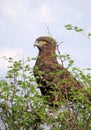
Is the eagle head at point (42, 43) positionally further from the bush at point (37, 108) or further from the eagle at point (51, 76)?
the bush at point (37, 108)

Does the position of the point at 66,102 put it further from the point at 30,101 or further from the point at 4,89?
the point at 4,89

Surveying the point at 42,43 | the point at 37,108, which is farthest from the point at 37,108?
the point at 42,43

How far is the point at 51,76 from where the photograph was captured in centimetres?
724

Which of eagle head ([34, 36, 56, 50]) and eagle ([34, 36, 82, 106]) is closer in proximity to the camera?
→ eagle ([34, 36, 82, 106])

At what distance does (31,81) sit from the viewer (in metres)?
6.96

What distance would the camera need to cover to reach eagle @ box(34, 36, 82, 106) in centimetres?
634

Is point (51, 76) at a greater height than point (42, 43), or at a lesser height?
lesser

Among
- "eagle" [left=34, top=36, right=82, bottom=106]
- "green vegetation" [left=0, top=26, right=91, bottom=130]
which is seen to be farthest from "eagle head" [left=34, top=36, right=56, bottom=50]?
"green vegetation" [left=0, top=26, right=91, bottom=130]

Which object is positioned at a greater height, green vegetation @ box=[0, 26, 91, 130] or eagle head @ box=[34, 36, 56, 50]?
eagle head @ box=[34, 36, 56, 50]

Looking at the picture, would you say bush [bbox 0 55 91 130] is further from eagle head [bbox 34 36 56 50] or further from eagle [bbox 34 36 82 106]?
eagle head [bbox 34 36 56 50]

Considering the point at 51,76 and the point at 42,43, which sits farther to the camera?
the point at 42,43

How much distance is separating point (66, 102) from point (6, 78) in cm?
155

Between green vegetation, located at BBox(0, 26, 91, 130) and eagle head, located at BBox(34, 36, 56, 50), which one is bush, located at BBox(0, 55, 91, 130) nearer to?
green vegetation, located at BBox(0, 26, 91, 130)

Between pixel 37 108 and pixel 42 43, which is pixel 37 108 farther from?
pixel 42 43
